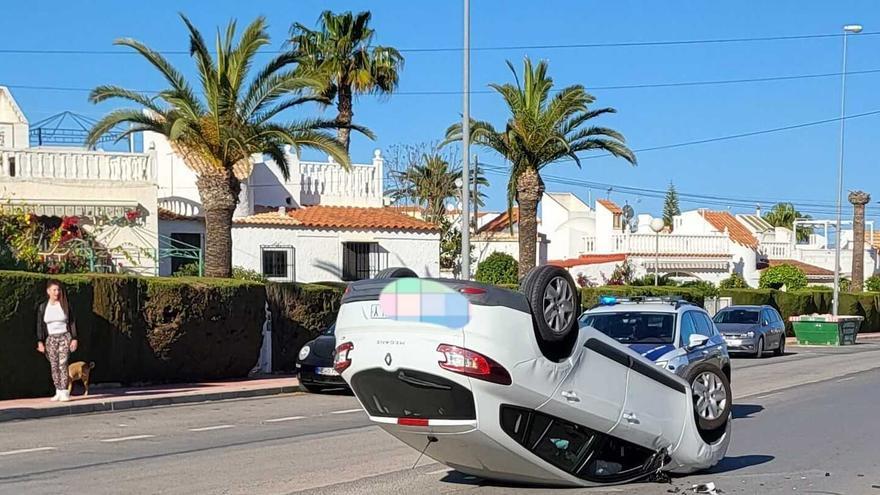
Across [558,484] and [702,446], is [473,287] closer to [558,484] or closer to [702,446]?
[558,484]

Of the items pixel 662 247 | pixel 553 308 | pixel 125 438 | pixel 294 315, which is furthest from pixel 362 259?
pixel 553 308

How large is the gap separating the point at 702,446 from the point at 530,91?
21839 mm

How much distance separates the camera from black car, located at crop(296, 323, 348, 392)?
68.8 ft

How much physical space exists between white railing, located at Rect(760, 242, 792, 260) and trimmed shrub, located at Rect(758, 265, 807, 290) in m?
11.9

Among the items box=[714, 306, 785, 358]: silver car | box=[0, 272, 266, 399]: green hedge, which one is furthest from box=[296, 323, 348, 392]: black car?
box=[714, 306, 785, 358]: silver car

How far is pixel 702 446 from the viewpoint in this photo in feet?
34.6

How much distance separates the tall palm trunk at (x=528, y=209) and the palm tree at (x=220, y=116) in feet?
26.4

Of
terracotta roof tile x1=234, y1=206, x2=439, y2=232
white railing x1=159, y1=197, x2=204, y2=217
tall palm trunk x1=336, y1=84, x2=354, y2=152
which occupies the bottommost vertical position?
terracotta roof tile x1=234, y1=206, x2=439, y2=232

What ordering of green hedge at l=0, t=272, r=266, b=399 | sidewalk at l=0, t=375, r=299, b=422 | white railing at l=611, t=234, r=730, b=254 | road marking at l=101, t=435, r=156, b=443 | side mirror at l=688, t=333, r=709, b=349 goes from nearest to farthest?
road marking at l=101, t=435, r=156, b=443 → side mirror at l=688, t=333, r=709, b=349 → sidewalk at l=0, t=375, r=299, b=422 → green hedge at l=0, t=272, r=266, b=399 → white railing at l=611, t=234, r=730, b=254

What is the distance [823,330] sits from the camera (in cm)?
4319

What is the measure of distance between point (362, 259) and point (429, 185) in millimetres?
24094

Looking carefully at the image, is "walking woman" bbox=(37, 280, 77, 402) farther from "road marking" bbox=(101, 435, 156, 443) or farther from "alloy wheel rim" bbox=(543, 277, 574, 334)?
"alloy wheel rim" bbox=(543, 277, 574, 334)

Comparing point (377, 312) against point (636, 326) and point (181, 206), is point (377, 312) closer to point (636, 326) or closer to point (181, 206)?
point (636, 326)

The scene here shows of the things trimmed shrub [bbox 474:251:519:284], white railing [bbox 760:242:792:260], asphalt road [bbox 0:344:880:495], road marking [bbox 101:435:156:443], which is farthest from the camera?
white railing [bbox 760:242:792:260]
